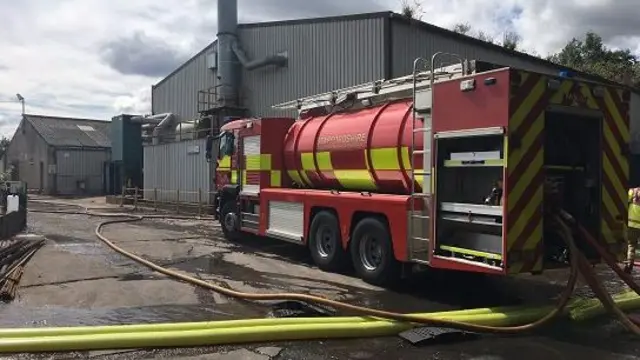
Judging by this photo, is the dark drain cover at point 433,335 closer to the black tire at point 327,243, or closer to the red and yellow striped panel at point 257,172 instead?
the black tire at point 327,243

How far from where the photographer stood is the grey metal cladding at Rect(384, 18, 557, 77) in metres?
18.6

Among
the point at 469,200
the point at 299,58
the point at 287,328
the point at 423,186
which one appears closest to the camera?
the point at 287,328

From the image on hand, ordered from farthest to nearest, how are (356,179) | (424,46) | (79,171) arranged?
(79,171), (424,46), (356,179)

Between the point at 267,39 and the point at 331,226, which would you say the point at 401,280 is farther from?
the point at 267,39

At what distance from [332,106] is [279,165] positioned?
1860 millimetres

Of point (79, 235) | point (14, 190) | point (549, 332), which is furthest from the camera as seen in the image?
point (14, 190)

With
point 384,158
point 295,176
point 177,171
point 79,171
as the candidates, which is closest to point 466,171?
point 384,158

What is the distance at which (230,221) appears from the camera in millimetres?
14609

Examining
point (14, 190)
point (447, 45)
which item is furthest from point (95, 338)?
point (447, 45)

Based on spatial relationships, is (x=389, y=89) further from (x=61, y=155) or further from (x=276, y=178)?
(x=61, y=155)

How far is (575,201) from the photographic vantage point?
8.32 m

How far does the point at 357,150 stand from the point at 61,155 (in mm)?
40124

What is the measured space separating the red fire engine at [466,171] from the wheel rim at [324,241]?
0.02 meters

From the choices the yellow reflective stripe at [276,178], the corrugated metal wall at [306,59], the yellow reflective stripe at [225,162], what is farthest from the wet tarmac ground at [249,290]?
the corrugated metal wall at [306,59]
